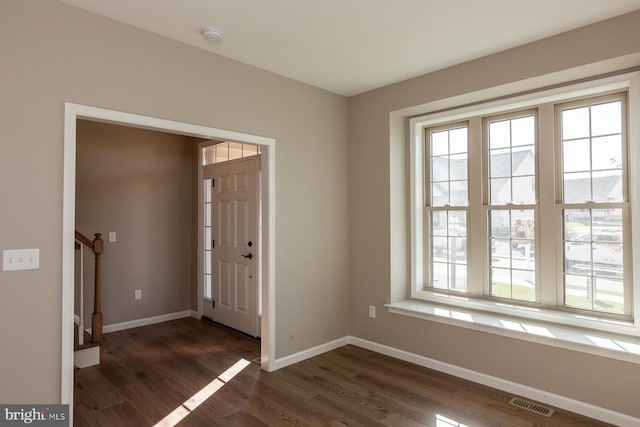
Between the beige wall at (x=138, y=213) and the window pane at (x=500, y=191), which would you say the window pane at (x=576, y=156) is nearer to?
the window pane at (x=500, y=191)

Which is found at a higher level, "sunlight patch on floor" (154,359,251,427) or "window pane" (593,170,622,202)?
"window pane" (593,170,622,202)

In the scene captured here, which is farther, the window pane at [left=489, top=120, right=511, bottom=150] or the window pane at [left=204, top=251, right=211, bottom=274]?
the window pane at [left=204, top=251, right=211, bottom=274]

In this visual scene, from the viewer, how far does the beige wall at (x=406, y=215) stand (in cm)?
267

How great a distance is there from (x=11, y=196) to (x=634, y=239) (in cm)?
406

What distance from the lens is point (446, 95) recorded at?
350 cm

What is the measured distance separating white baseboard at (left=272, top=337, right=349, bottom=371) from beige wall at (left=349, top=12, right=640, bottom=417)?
24cm

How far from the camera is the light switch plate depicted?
2221 mm

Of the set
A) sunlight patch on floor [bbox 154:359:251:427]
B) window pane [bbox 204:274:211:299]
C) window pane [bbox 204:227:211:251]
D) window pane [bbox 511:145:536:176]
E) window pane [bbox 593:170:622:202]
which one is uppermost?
window pane [bbox 511:145:536:176]

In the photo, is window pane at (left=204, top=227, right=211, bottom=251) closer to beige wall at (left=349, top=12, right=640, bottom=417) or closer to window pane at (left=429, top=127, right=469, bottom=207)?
beige wall at (left=349, top=12, right=640, bottom=417)

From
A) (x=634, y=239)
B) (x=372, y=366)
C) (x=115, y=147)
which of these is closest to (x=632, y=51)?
(x=634, y=239)

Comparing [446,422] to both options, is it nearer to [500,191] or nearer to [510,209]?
[510,209]

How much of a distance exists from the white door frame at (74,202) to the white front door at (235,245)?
2.76 ft

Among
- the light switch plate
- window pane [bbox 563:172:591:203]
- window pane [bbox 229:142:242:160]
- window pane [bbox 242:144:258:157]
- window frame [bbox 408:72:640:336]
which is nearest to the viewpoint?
the light switch plate

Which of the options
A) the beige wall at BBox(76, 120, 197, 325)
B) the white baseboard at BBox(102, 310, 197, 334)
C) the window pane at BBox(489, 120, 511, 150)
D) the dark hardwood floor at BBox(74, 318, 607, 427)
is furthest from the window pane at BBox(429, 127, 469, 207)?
the white baseboard at BBox(102, 310, 197, 334)
